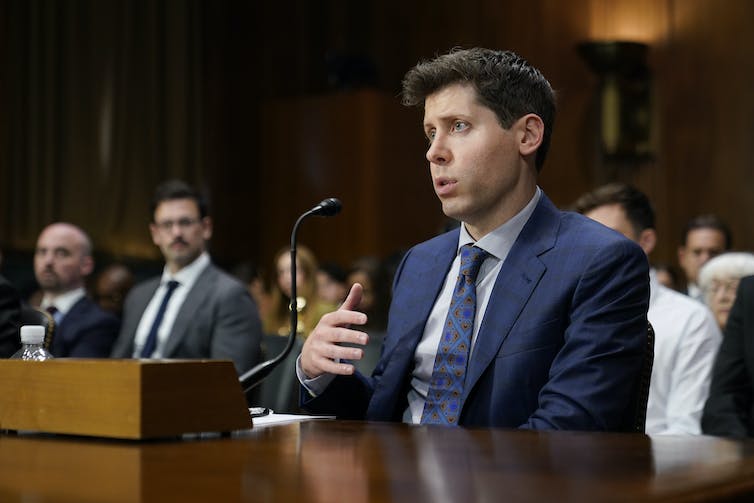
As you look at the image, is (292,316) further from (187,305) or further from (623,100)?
(623,100)

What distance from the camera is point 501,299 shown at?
2.22m

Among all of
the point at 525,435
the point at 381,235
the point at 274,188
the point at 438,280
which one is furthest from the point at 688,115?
the point at 525,435

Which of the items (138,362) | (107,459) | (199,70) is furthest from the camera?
(199,70)

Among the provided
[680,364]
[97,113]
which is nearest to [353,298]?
[680,364]

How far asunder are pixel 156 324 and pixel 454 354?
3147 mm

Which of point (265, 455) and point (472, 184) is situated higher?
point (472, 184)

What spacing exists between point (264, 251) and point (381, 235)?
49.9 inches

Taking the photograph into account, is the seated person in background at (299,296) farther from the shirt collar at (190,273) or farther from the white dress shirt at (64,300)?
the white dress shirt at (64,300)

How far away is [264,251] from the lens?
966 cm

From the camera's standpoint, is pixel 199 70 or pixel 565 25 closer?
pixel 565 25

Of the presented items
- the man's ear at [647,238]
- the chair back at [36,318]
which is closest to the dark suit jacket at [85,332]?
the chair back at [36,318]

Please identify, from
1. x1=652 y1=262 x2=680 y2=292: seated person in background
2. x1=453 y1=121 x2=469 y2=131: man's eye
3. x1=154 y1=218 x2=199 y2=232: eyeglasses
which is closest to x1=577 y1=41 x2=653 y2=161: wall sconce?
x1=652 y1=262 x2=680 y2=292: seated person in background

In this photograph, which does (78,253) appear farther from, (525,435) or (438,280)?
(525,435)

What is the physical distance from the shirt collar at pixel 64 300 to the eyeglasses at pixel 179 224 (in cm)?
58
